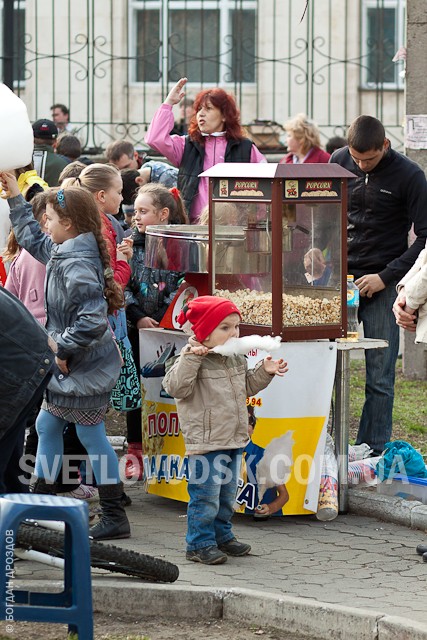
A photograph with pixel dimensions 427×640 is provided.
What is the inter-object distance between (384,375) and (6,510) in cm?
367

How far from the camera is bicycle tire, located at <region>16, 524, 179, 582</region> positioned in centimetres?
562

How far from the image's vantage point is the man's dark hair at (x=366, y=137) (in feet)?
25.3

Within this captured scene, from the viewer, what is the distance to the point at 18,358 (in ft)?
16.7

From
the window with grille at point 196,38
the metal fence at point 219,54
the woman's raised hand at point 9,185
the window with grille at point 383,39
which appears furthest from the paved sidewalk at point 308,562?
the window with grille at point 196,38

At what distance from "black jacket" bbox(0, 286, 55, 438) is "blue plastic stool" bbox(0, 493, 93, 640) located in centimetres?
44

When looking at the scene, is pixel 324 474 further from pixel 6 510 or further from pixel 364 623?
pixel 6 510

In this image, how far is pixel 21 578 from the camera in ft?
19.3

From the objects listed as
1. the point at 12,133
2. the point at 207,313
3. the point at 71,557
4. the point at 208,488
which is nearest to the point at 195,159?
the point at 207,313

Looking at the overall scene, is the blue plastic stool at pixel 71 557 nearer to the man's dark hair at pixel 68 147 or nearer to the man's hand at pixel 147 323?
the man's hand at pixel 147 323

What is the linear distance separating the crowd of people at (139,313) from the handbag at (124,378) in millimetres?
14

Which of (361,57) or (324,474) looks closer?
(324,474)

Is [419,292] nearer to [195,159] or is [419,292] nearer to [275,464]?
[275,464]

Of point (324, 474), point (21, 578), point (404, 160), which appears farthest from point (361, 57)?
point (21, 578)

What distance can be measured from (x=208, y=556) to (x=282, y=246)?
161 cm
